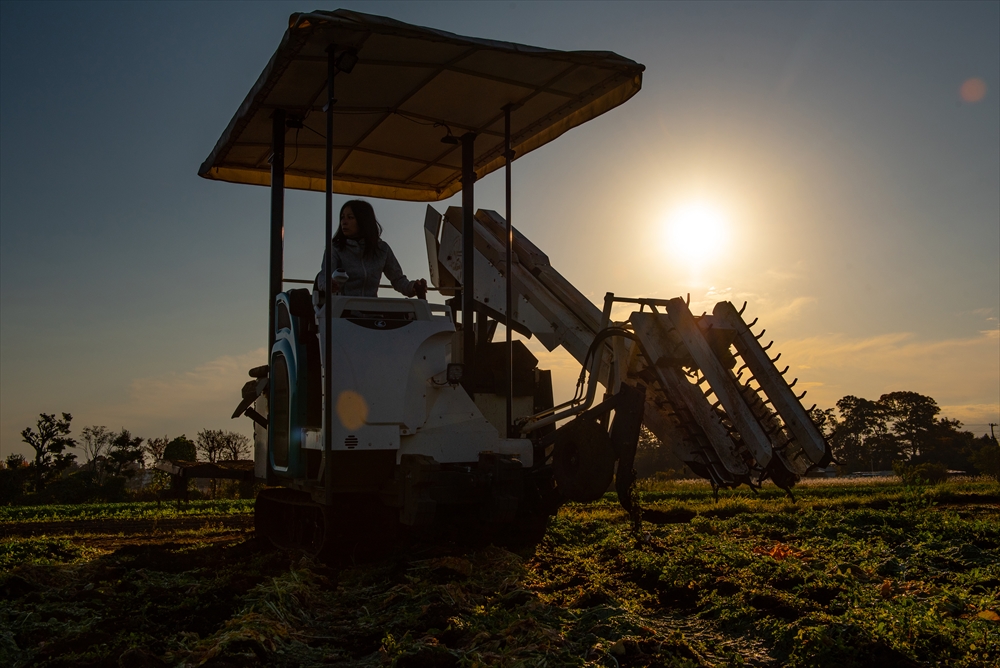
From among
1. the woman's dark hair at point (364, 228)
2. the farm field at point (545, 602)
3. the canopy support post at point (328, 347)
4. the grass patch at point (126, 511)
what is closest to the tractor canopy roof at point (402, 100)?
the canopy support post at point (328, 347)

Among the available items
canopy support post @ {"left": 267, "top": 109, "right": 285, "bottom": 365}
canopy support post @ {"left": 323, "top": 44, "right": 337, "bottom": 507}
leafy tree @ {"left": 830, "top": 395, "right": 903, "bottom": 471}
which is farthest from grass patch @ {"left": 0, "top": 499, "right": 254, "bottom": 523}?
leafy tree @ {"left": 830, "top": 395, "right": 903, "bottom": 471}

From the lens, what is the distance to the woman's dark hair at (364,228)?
7559 mm

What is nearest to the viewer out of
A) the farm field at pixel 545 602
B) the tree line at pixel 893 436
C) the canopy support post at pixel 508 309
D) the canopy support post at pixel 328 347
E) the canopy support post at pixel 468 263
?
the farm field at pixel 545 602

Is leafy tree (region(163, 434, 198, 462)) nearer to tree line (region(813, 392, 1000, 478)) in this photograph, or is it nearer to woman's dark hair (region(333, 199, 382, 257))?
woman's dark hair (region(333, 199, 382, 257))

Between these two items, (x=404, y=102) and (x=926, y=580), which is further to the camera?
(x=404, y=102)

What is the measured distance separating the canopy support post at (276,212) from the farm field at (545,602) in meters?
2.37

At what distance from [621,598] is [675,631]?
0.96 m

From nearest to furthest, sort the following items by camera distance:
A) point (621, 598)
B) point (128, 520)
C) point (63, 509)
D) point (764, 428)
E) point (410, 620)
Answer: point (410, 620), point (621, 598), point (764, 428), point (128, 520), point (63, 509)

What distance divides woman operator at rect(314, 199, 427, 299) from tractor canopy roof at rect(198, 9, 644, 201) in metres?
1.01

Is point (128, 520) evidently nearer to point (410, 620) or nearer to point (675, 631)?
point (410, 620)

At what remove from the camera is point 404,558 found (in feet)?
20.7

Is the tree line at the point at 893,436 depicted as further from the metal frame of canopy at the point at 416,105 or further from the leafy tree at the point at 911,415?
the metal frame of canopy at the point at 416,105

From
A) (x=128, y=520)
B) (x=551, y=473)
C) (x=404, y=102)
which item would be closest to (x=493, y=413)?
(x=551, y=473)

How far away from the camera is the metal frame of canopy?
5.98 meters
